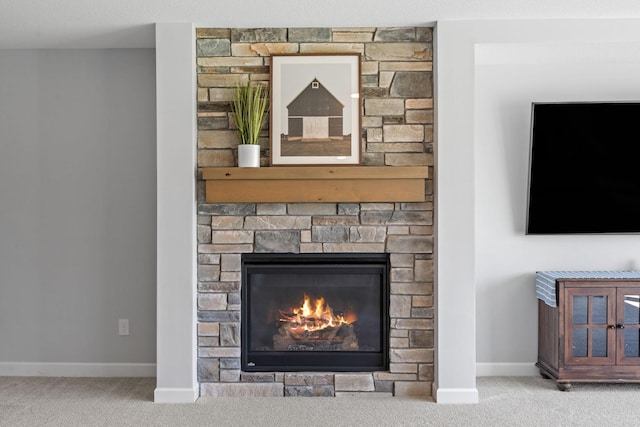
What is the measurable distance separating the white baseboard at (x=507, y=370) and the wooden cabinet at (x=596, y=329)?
1.25ft

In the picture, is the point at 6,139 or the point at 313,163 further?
the point at 6,139

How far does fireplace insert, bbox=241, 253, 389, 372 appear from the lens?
366 centimetres

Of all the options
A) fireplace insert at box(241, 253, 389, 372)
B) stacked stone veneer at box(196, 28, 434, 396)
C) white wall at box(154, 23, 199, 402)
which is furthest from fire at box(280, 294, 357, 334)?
white wall at box(154, 23, 199, 402)

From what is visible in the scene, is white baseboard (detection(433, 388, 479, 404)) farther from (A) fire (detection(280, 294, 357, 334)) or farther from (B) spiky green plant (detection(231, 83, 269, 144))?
(B) spiky green plant (detection(231, 83, 269, 144))

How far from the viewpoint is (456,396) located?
3.49 metres

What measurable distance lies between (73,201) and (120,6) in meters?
1.46

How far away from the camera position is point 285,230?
3.62m

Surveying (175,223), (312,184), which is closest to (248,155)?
(312,184)

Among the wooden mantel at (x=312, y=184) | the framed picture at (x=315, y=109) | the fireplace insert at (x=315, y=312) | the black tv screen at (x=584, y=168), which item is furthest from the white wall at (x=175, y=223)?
the black tv screen at (x=584, y=168)

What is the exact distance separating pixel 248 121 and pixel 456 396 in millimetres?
2048

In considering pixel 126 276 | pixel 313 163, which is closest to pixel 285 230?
pixel 313 163

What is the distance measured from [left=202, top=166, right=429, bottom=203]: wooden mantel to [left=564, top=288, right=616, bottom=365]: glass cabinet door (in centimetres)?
120

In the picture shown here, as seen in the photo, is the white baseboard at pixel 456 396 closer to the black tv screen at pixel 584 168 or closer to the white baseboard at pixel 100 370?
the black tv screen at pixel 584 168

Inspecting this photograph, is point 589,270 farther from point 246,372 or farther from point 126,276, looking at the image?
point 126,276
